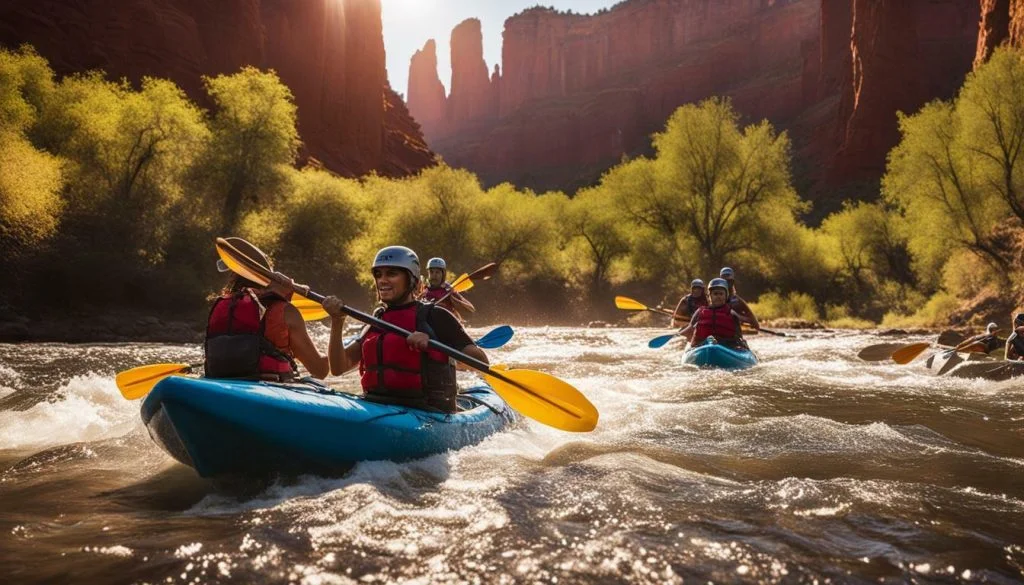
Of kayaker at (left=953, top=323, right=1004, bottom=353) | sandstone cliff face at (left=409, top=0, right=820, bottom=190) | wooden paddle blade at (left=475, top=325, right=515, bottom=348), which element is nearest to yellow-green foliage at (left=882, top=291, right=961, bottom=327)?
kayaker at (left=953, top=323, right=1004, bottom=353)

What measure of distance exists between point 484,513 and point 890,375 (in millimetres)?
8080

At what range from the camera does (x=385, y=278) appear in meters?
4.12

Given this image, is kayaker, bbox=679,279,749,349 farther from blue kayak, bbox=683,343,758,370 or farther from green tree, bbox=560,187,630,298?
green tree, bbox=560,187,630,298

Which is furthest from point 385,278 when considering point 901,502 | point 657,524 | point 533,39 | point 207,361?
point 533,39

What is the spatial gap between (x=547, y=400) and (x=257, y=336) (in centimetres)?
197

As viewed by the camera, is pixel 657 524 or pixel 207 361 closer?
pixel 657 524

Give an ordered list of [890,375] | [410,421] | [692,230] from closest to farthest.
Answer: [410,421], [890,375], [692,230]

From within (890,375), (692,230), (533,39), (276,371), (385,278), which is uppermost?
(533,39)

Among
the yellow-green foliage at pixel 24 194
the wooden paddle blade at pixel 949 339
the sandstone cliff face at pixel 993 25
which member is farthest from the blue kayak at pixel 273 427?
the sandstone cliff face at pixel 993 25

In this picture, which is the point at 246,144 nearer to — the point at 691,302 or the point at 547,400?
the point at 691,302

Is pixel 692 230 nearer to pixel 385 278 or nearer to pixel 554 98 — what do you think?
pixel 385 278

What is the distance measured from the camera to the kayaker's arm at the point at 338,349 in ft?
13.8

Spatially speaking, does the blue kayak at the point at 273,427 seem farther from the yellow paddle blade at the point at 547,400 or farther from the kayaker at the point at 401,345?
the yellow paddle blade at the point at 547,400

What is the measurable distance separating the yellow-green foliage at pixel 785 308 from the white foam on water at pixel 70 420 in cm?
2098
